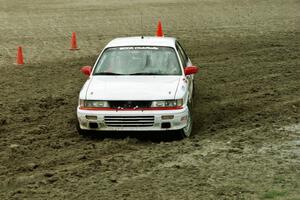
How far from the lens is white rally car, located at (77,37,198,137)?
10922 millimetres

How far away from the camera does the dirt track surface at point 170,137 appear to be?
865cm

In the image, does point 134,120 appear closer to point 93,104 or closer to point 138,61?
point 93,104

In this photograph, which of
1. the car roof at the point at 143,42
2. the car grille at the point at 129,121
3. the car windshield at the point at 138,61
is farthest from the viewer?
the car roof at the point at 143,42

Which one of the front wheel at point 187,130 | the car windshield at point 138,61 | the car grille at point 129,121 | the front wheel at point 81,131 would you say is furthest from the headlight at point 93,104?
the front wheel at point 187,130

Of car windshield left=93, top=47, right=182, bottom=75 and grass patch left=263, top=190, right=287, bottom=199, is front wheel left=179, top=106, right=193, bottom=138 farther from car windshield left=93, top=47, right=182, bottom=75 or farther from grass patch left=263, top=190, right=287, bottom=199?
grass patch left=263, top=190, right=287, bottom=199

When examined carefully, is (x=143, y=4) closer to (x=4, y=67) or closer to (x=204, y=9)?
(x=204, y=9)

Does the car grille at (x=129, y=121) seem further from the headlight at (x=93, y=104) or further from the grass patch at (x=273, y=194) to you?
the grass patch at (x=273, y=194)

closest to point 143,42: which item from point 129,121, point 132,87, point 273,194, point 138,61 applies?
point 138,61

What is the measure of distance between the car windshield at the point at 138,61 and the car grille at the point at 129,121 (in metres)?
1.41

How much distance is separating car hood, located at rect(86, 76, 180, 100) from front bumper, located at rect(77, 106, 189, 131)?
0.85ft

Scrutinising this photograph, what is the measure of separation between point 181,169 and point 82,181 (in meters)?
1.41

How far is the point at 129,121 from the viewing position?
1091cm

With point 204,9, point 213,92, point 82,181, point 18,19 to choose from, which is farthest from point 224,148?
point 204,9

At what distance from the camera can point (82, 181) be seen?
881cm
